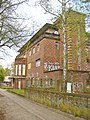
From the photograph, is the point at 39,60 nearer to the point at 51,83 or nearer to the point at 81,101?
the point at 51,83

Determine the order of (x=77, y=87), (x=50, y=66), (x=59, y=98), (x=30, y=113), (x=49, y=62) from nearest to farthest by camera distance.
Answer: (x=30, y=113), (x=59, y=98), (x=77, y=87), (x=50, y=66), (x=49, y=62)

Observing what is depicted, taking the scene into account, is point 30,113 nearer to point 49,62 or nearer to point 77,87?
point 77,87

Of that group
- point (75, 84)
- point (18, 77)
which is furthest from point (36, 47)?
point (75, 84)

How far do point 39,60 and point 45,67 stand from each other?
3.85 metres

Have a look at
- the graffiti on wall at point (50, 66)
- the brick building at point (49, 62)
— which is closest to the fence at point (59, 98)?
the brick building at point (49, 62)

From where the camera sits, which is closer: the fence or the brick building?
the fence

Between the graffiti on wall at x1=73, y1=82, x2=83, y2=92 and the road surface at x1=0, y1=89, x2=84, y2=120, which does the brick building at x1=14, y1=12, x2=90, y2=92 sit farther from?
the road surface at x1=0, y1=89, x2=84, y2=120

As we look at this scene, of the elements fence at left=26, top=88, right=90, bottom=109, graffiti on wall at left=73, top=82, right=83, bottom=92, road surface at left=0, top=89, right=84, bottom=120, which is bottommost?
road surface at left=0, top=89, right=84, bottom=120

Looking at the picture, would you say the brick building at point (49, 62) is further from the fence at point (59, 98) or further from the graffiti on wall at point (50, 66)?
the fence at point (59, 98)

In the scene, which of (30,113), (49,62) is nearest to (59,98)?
(30,113)

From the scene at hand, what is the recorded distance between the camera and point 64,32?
816 inches

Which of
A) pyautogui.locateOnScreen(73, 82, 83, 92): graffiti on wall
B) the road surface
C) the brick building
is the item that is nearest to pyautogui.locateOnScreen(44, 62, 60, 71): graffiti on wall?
the brick building

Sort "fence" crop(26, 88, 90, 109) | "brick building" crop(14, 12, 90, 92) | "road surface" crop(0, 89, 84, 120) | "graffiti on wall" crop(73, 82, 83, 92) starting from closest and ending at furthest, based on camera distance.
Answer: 1. "road surface" crop(0, 89, 84, 120)
2. "fence" crop(26, 88, 90, 109)
3. "graffiti on wall" crop(73, 82, 83, 92)
4. "brick building" crop(14, 12, 90, 92)

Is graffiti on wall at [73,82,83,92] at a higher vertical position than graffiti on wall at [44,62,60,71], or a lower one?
lower
